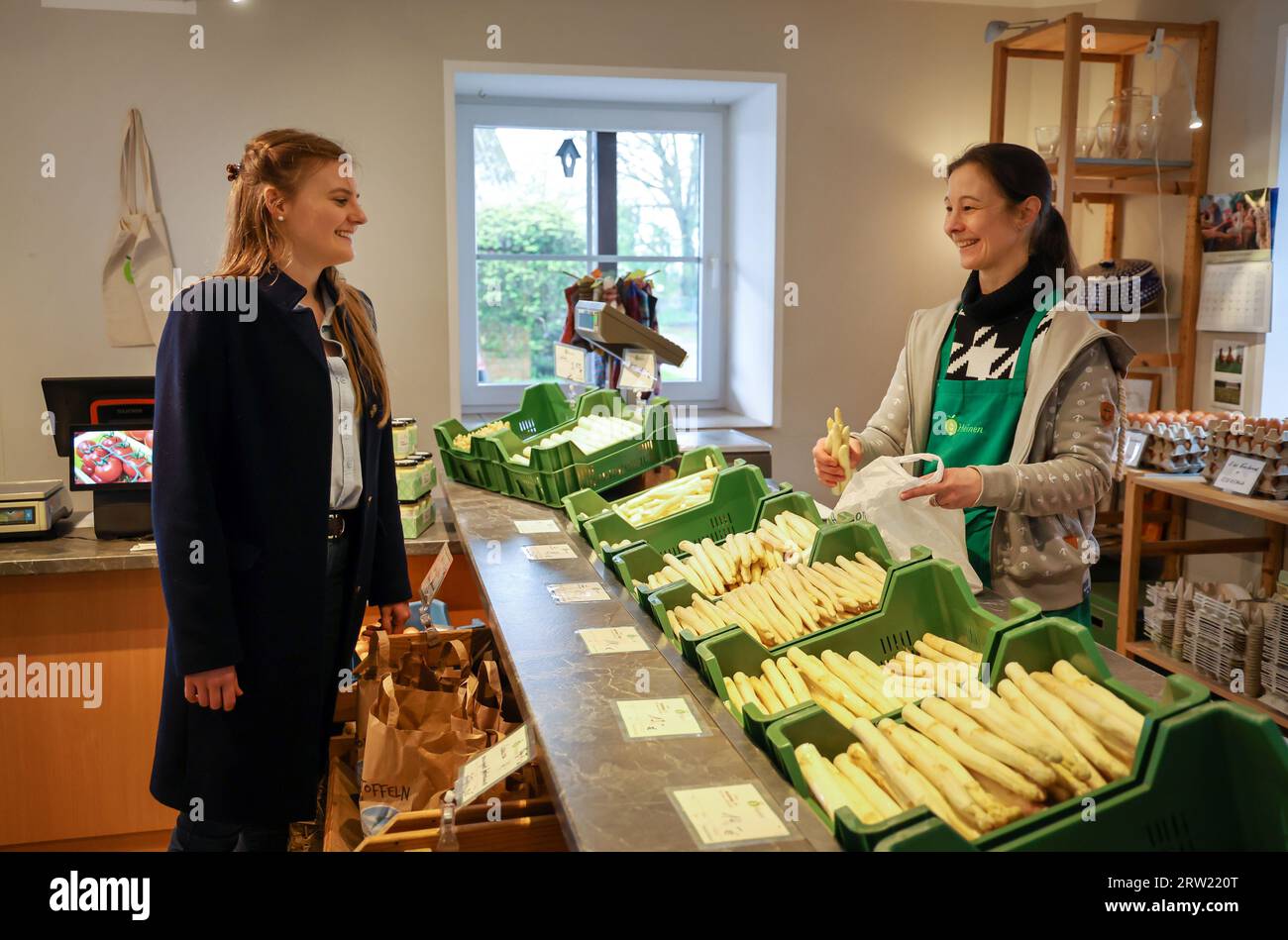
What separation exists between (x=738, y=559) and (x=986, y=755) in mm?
950

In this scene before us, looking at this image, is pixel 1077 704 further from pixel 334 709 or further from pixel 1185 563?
pixel 1185 563

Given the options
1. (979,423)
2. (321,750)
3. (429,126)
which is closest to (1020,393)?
(979,423)

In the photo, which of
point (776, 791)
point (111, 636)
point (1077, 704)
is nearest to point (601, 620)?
point (776, 791)

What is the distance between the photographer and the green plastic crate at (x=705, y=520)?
242 cm

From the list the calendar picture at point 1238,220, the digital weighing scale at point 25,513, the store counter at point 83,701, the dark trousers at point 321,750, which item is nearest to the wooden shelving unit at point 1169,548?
the calendar picture at point 1238,220

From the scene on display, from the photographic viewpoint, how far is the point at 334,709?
248 cm

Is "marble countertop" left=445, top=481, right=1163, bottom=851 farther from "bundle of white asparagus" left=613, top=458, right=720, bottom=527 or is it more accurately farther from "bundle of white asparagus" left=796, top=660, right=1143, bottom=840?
"bundle of white asparagus" left=613, top=458, right=720, bottom=527

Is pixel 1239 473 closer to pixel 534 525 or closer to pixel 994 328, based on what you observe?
pixel 994 328

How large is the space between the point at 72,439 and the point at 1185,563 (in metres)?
4.50

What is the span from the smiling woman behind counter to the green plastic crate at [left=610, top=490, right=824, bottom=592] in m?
0.14

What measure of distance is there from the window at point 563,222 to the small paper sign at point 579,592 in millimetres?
3657

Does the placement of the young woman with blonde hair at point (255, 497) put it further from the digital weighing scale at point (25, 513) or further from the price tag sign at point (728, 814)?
the digital weighing scale at point (25, 513)

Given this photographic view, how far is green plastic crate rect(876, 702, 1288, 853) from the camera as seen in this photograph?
3.58 feet

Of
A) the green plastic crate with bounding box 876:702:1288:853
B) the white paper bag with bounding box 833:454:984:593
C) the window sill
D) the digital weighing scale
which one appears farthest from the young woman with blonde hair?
the window sill
